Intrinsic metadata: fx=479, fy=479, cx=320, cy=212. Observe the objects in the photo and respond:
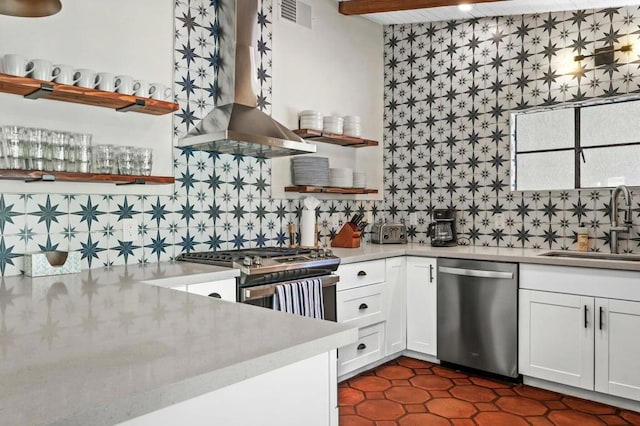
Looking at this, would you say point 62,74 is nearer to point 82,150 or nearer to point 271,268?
point 82,150

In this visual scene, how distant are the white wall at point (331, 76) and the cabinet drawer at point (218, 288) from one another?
1.24 meters

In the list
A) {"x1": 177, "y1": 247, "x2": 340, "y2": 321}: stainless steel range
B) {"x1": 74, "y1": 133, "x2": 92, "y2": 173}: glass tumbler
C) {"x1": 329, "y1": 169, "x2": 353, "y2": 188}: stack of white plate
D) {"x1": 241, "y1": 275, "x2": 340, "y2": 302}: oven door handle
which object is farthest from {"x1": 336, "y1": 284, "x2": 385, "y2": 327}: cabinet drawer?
{"x1": 74, "y1": 133, "x2": 92, "y2": 173}: glass tumbler

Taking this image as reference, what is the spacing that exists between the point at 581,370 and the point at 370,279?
1.45 metres

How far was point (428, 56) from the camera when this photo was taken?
440 cm

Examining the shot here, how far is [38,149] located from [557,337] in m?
3.17

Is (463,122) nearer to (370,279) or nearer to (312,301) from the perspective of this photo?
(370,279)

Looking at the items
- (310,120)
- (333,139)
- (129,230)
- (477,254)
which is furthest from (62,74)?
(477,254)

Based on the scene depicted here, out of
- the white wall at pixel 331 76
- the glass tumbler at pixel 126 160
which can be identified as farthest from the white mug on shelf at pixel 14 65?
the white wall at pixel 331 76

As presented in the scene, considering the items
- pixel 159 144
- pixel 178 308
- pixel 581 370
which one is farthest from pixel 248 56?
pixel 581 370

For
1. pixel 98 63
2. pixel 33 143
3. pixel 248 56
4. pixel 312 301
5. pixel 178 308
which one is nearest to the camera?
pixel 178 308

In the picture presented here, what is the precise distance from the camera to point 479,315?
3.40 metres

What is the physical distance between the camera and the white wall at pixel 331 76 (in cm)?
377

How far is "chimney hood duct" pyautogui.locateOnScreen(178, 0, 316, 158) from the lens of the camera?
9.87 ft

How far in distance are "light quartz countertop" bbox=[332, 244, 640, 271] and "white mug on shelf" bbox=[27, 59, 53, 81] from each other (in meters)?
1.98
